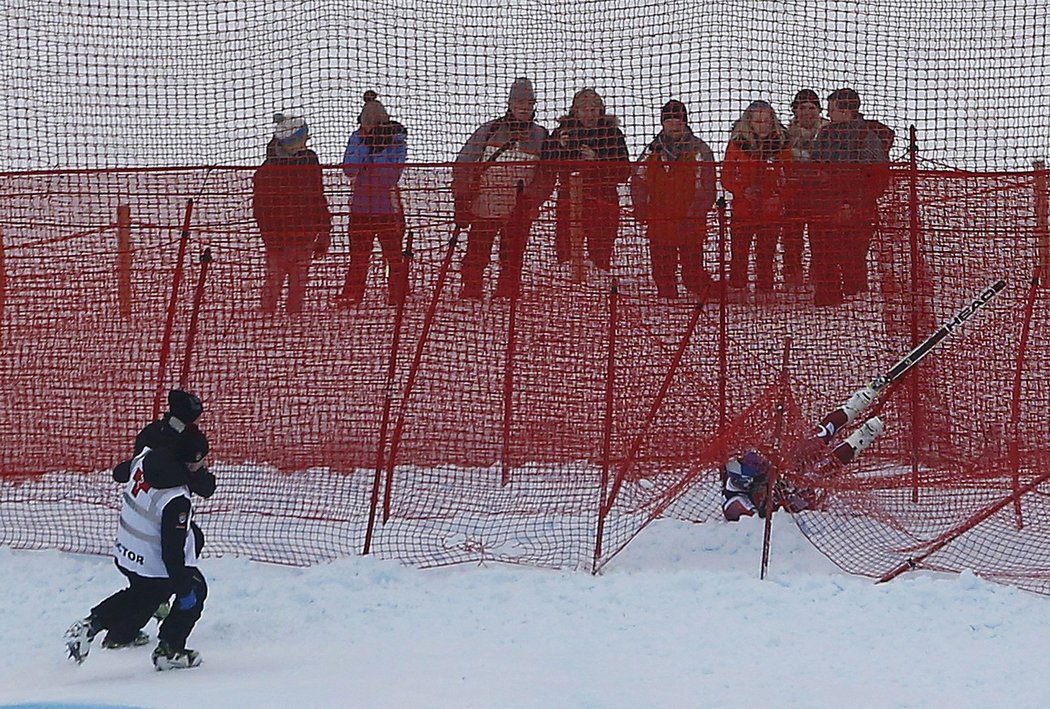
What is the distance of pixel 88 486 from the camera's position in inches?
342

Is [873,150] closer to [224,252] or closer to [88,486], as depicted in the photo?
[224,252]

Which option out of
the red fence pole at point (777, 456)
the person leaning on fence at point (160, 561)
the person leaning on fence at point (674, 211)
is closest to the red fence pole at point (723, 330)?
the person leaning on fence at point (674, 211)

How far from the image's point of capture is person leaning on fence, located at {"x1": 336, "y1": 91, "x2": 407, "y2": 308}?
860cm

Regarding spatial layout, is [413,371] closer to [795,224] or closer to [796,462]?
[796,462]

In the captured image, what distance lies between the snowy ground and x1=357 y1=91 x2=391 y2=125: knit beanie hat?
3076 millimetres

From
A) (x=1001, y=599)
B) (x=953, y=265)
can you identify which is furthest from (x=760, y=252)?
(x=1001, y=599)

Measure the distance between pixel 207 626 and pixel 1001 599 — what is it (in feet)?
11.4

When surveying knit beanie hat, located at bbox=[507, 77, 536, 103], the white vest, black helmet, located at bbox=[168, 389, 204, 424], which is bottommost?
the white vest

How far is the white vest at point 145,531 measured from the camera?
6.36 metres

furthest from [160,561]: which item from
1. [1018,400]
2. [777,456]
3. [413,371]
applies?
[1018,400]

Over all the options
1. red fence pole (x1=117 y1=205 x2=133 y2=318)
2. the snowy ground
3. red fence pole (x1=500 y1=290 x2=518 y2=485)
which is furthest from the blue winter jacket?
the snowy ground

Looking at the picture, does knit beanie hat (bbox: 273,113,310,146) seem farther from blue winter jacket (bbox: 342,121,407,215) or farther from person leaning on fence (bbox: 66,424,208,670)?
person leaning on fence (bbox: 66,424,208,670)

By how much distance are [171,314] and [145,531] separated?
2254 millimetres

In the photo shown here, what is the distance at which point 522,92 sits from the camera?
30.4 feet
